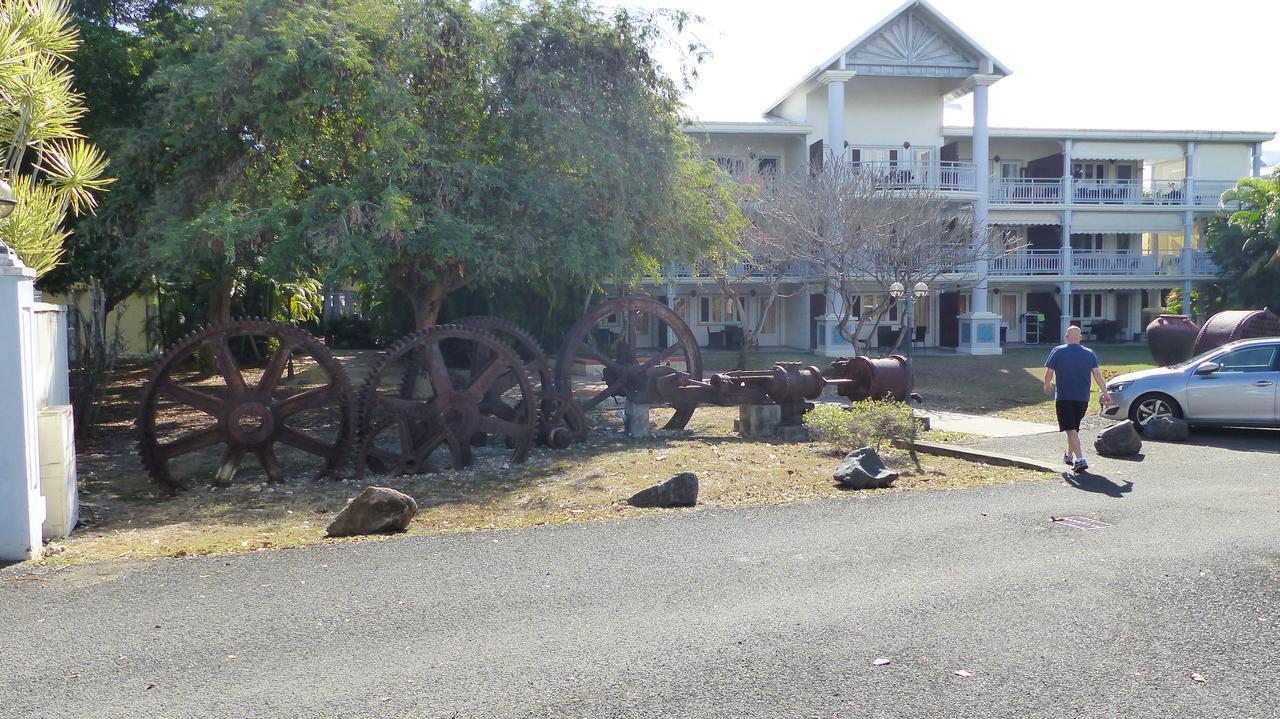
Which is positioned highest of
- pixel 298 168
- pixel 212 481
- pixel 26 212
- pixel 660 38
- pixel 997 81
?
pixel 997 81

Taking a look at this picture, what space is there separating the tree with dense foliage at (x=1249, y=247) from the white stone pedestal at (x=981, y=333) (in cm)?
761

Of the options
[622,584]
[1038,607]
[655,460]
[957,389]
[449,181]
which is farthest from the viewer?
[957,389]

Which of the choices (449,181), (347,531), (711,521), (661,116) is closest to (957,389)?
(661,116)

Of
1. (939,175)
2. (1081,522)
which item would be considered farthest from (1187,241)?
(1081,522)

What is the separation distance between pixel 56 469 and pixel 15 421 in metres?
1.11

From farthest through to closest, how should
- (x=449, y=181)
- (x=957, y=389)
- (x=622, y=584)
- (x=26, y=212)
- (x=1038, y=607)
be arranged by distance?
(x=957, y=389) → (x=449, y=181) → (x=26, y=212) → (x=622, y=584) → (x=1038, y=607)

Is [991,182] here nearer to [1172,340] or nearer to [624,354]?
[1172,340]

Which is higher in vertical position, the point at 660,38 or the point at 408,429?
the point at 660,38

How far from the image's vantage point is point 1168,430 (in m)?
13.8

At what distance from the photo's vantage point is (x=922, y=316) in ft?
126

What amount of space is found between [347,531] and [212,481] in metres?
4.07

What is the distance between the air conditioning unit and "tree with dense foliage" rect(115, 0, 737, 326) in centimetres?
407

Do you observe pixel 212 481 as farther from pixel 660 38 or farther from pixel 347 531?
pixel 660 38

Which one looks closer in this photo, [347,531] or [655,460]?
[347,531]
